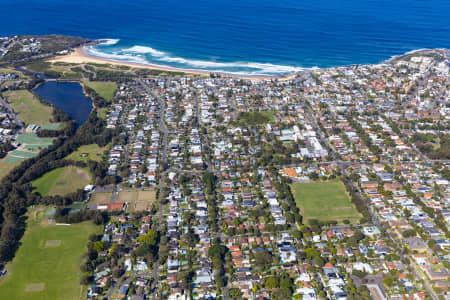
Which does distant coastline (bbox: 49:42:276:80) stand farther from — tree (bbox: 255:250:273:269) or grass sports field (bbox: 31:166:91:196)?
tree (bbox: 255:250:273:269)

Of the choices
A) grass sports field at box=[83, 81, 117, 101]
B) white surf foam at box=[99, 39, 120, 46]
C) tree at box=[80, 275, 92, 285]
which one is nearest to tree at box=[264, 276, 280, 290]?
tree at box=[80, 275, 92, 285]

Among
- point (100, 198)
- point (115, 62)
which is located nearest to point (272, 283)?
point (100, 198)

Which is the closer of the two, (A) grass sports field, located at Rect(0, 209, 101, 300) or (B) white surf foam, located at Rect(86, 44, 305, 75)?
(A) grass sports field, located at Rect(0, 209, 101, 300)

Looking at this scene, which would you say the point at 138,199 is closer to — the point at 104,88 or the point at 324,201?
the point at 324,201

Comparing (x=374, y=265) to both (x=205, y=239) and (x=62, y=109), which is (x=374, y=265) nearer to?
(x=205, y=239)

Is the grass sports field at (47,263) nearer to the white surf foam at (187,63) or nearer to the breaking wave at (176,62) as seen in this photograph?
the breaking wave at (176,62)
